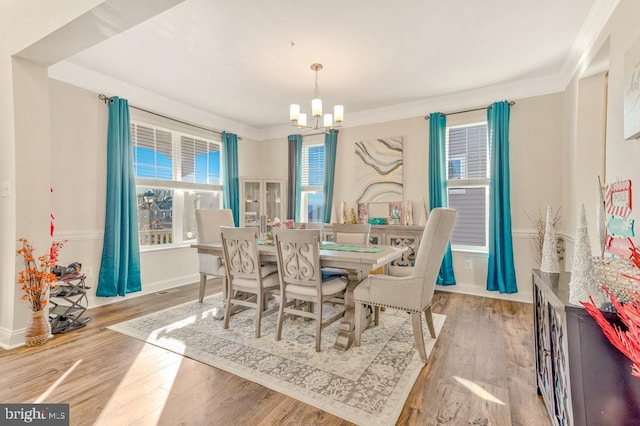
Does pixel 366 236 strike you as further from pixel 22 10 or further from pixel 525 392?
pixel 22 10

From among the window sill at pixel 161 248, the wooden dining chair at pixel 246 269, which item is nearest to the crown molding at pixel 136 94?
the window sill at pixel 161 248

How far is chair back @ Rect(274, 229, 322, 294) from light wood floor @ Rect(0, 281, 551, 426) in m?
0.87

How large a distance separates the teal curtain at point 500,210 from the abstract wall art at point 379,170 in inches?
49.5

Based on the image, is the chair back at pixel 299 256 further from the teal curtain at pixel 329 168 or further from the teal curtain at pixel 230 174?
the teal curtain at pixel 230 174

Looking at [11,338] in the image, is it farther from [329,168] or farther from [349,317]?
[329,168]

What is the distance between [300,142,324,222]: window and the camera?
5.58 metres

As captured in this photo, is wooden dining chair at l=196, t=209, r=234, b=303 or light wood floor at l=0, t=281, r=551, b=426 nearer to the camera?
light wood floor at l=0, t=281, r=551, b=426

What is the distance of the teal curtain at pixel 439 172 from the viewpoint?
4.30 metres

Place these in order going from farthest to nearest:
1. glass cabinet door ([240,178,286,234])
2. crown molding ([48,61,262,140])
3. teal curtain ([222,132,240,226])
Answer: glass cabinet door ([240,178,286,234])
teal curtain ([222,132,240,226])
crown molding ([48,61,262,140])

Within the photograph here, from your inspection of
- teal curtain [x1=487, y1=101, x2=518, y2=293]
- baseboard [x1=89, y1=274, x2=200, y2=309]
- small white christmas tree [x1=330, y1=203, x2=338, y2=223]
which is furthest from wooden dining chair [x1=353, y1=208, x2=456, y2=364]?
baseboard [x1=89, y1=274, x2=200, y2=309]

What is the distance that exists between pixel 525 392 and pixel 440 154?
122 inches

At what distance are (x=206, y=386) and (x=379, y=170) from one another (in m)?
3.76

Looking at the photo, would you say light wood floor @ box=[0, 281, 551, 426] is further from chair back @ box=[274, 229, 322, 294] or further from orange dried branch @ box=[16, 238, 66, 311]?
chair back @ box=[274, 229, 322, 294]

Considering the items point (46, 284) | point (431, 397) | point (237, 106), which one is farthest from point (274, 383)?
point (237, 106)
